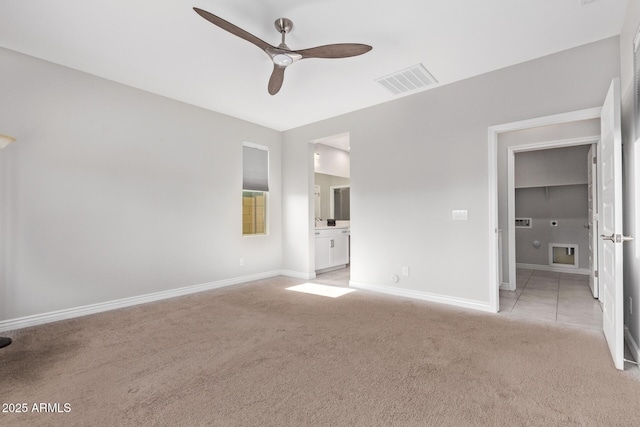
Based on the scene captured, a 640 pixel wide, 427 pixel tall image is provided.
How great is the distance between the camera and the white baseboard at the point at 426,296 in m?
3.38

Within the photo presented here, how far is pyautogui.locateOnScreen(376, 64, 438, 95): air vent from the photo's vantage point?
3.31 m

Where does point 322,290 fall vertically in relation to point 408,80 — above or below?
below

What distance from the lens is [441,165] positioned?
145 inches

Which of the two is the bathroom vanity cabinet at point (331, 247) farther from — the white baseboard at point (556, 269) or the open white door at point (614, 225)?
the open white door at point (614, 225)

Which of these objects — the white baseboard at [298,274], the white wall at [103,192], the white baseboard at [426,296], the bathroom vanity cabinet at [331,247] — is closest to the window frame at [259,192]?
the white wall at [103,192]

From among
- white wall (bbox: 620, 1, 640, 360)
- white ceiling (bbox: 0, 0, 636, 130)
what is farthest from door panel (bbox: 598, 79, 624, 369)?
white ceiling (bbox: 0, 0, 636, 130)

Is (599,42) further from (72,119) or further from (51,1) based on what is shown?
(72,119)

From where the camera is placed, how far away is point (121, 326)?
9.72 ft

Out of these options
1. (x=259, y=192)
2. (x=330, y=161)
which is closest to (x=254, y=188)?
(x=259, y=192)

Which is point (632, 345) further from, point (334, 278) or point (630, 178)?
point (334, 278)

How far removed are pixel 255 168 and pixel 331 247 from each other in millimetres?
2179

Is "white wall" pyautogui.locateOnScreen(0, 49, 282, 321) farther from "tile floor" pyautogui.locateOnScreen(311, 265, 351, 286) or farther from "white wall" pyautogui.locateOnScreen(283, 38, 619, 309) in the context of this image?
"white wall" pyautogui.locateOnScreen(283, 38, 619, 309)

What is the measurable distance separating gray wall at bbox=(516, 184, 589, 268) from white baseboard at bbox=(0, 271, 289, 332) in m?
5.76

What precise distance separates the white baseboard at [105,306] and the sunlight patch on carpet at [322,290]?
1.06 metres
